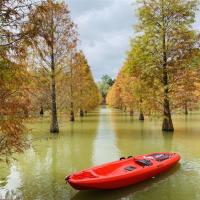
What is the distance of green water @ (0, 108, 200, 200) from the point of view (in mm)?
12716

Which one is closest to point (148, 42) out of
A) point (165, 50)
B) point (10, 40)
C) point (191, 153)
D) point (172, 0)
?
point (165, 50)

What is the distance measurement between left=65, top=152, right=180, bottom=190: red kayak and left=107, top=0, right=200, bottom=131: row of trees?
46.4ft

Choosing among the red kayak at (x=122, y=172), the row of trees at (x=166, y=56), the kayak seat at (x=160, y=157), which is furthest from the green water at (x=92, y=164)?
the row of trees at (x=166, y=56)

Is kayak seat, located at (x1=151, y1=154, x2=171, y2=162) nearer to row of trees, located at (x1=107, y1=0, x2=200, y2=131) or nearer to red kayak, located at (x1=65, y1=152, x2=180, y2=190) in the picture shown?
red kayak, located at (x1=65, y1=152, x2=180, y2=190)

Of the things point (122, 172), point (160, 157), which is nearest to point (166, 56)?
point (160, 157)

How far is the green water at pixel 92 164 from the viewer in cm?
1272

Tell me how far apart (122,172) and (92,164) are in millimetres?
4056

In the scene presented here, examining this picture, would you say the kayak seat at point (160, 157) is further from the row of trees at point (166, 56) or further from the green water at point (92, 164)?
the row of trees at point (166, 56)

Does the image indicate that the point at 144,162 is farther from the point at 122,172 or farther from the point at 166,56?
the point at 166,56

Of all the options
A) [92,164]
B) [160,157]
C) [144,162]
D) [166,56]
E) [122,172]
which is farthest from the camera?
[166,56]

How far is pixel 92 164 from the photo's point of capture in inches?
695

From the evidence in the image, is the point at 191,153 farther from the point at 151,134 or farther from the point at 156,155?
the point at 151,134

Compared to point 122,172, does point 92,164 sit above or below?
below

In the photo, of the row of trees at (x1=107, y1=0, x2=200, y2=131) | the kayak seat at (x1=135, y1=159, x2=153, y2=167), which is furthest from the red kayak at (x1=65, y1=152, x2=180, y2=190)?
the row of trees at (x1=107, y1=0, x2=200, y2=131)
